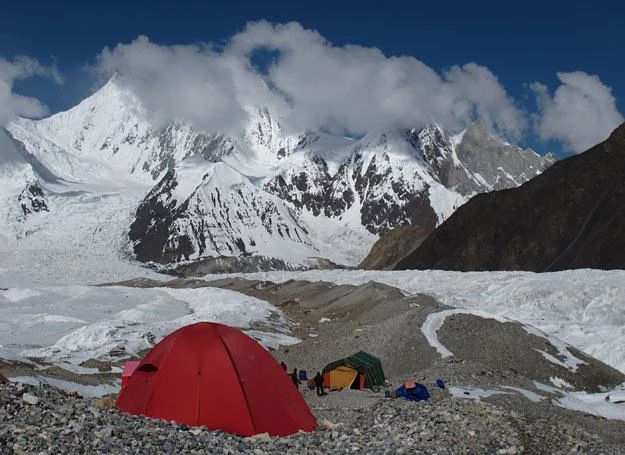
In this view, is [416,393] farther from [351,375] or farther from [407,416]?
[351,375]

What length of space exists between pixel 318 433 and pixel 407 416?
7.58 ft

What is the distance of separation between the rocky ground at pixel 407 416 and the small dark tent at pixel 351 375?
46.1 inches

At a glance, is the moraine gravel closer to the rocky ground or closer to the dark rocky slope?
the rocky ground

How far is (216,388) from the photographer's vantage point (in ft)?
50.9

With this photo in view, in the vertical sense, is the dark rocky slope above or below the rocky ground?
above

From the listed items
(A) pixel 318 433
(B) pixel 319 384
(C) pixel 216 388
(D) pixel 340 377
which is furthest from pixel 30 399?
(D) pixel 340 377

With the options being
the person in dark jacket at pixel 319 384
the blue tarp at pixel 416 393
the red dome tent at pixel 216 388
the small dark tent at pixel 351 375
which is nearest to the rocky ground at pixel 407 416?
the person in dark jacket at pixel 319 384

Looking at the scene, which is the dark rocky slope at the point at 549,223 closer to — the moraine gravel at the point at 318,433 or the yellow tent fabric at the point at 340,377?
the yellow tent fabric at the point at 340,377

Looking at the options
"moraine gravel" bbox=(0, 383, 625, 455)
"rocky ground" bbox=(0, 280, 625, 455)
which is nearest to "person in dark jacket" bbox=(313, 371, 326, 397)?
"rocky ground" bbox=(0, 280, 625, 455)

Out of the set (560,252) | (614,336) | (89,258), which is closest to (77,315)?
(614,336)

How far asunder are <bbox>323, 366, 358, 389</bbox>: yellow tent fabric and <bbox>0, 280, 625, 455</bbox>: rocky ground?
1189 mm

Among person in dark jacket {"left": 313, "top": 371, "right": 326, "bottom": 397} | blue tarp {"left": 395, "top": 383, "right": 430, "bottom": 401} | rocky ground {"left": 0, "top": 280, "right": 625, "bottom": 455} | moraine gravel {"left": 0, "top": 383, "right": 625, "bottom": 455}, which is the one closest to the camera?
moraine gravel {"left": 0, "top": 383, "right": 625, "bottom": 455}

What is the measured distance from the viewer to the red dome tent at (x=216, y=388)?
15.3 metres

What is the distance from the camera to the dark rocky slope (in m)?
96.2
